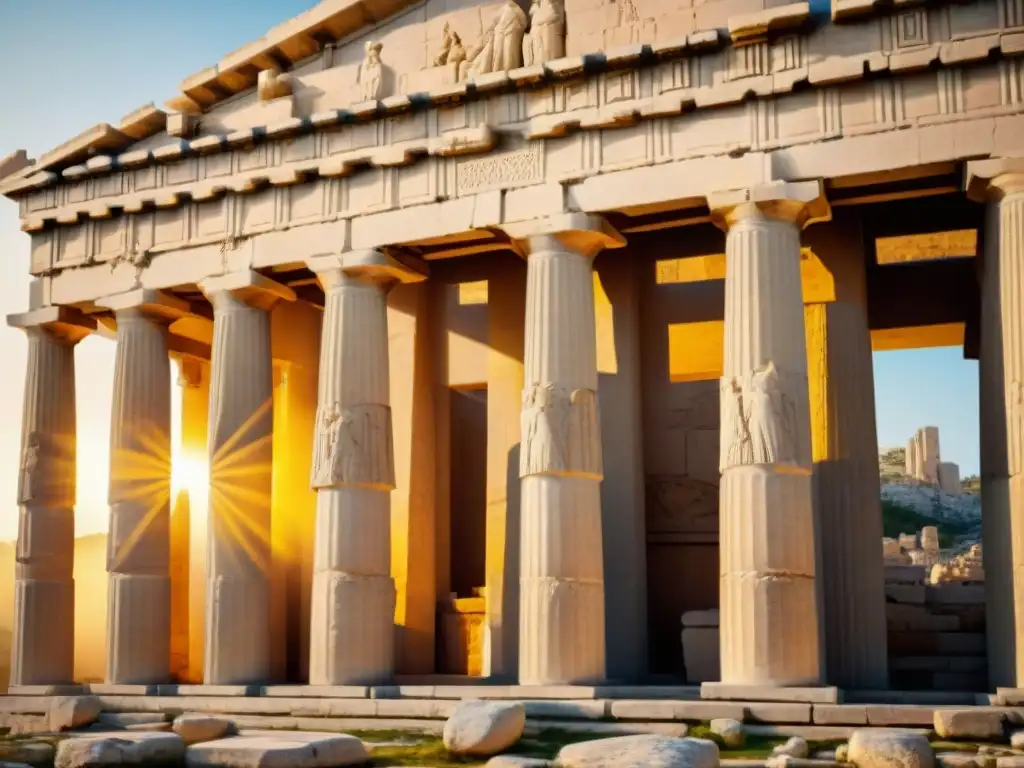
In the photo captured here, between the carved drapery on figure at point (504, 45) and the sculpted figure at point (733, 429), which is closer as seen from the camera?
the sculpted figure at point (733, 429)

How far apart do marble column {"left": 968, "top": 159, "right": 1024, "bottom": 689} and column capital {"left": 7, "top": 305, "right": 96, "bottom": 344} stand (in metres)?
18.1

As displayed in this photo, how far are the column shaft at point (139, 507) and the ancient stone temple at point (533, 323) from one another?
7cm

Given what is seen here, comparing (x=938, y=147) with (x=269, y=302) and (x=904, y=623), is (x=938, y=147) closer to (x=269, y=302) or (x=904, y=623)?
(x=904, y=623)

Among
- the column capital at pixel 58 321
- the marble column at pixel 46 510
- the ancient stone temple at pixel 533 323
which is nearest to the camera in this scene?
the ancient stone temple at pixel 533 323

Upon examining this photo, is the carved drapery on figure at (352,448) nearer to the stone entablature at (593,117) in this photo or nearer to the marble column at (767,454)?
the stone entablature at (593,117)

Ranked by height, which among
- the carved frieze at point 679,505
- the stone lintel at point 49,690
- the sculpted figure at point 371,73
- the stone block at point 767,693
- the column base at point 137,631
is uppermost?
the sculpted figure at point 371,73

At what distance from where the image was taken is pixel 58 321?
31328mm

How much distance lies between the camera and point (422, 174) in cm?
2717

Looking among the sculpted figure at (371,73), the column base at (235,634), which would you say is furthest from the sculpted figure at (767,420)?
the column base at (235,634)

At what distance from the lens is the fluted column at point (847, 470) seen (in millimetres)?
25516

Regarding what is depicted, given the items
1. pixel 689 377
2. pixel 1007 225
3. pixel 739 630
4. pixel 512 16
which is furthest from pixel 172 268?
pixel 1007 225

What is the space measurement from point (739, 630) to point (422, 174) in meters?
9.92

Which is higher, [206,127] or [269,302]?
[206,127]

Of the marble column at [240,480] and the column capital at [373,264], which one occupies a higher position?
the column capital at [373,264]
